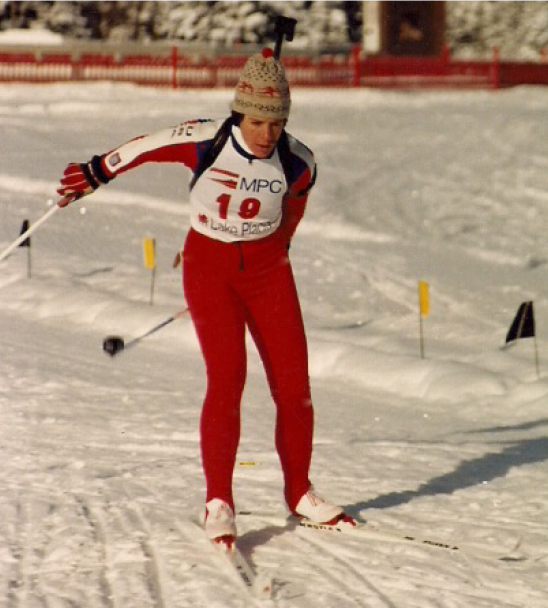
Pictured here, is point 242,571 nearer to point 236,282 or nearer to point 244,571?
point 244,571

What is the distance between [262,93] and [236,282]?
2.41 ft

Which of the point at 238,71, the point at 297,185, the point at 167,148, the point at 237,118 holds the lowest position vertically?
the point at 238,71

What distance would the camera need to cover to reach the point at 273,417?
8.31m

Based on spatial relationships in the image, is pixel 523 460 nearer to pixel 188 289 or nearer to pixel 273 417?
pixel 273 417

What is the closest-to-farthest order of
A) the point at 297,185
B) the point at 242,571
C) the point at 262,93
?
the point at 242,571
the point at 262,93
the point at 297,185

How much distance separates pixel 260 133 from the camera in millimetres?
5195

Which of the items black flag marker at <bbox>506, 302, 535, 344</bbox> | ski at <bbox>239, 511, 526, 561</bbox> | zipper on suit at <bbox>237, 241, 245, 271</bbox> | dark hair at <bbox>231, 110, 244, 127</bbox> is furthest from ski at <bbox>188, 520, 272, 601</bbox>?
black flag marker at <bbox>506, 302, 535, 344</bbox>

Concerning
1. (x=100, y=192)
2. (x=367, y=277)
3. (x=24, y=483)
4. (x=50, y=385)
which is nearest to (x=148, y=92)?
(x=100, y=192)

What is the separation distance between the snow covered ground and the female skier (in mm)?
332

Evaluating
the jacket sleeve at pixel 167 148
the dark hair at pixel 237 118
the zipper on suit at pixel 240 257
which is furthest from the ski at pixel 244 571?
the dark hair at pixel 237 118

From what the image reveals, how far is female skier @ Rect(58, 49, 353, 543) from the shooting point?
206 inches

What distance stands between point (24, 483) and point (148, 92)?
78.5ft

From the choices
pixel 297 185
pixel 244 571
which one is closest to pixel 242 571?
pixel 244 571

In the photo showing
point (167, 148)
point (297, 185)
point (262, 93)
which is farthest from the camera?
point (297, 185)
